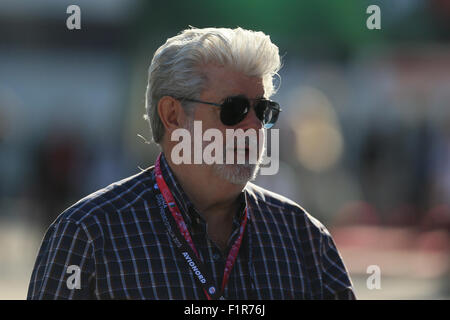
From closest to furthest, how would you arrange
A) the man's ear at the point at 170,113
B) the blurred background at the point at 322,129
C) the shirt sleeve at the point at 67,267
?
the shirt sleeve at the point at 67,267, the man's ear at the point at 170,113, the blurred background at the point at 322,129

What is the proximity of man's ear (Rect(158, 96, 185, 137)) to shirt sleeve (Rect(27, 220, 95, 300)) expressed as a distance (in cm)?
59

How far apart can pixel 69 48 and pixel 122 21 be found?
2.32m

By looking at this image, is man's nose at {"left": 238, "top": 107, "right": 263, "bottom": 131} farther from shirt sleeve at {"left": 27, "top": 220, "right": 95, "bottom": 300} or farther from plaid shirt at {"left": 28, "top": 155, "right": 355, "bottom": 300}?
shirt sleeve at {"left": 27, "top": 220, "right": 95, "bottom": 300}

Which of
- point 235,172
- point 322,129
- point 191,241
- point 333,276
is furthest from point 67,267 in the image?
point 322,129

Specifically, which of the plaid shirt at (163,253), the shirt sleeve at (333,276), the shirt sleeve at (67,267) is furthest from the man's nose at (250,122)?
the shirt sleeve at (67,267)

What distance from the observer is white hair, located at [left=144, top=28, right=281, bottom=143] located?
9.87 ft

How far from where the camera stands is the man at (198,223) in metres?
2.73

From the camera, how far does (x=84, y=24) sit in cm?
2366

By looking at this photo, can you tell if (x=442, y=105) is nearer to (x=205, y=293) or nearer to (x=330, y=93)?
(x=330, y=93)

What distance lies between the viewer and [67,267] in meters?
2.69

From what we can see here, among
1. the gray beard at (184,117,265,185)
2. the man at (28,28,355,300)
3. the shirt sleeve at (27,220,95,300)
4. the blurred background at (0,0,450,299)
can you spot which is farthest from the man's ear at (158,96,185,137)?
the blurred background at (0,0,450,299)

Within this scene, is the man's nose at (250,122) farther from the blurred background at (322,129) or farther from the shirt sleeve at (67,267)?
the blurred background at (322,129)

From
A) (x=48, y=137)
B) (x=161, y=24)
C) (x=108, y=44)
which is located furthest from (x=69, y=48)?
(x=48, y=137)
